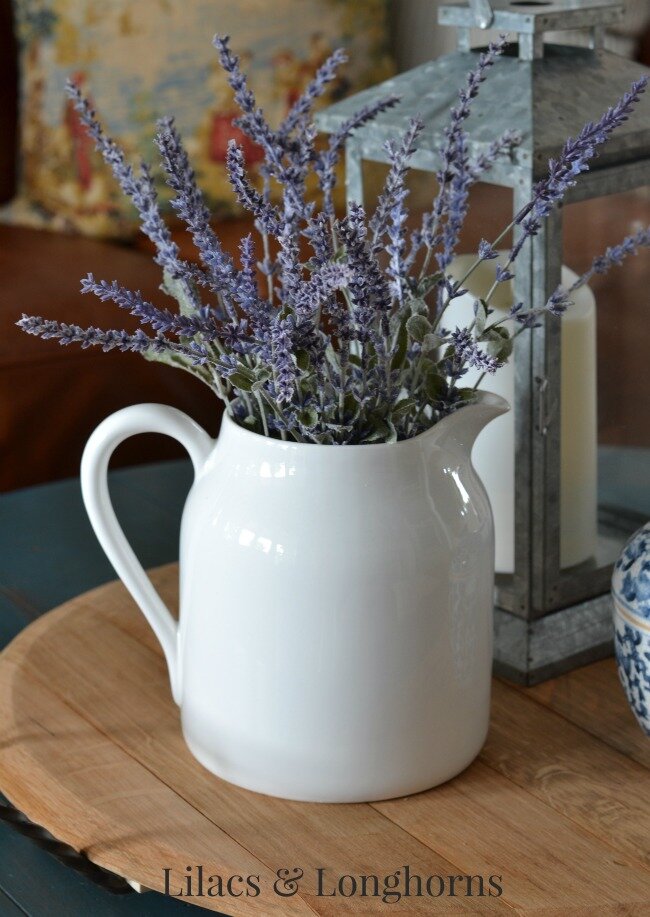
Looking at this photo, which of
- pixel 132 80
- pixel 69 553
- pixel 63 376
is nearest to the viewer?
pixel 69 553

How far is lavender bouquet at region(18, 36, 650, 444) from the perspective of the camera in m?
0.59

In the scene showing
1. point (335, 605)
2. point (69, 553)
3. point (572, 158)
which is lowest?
point (69, 553)

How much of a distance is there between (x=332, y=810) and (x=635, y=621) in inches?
7.6

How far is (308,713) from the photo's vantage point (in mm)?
650

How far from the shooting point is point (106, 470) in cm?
72

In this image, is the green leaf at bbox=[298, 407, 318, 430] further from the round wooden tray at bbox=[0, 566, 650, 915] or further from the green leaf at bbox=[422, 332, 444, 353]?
the round wooden tray at bbox=[0, 566, 650, 915]

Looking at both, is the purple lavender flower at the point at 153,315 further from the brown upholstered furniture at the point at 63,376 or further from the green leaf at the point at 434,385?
Answer: the brown upholstered furniture at the point at 63,376

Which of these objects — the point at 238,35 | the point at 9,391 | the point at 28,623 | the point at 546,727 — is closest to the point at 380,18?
the point at 238,35

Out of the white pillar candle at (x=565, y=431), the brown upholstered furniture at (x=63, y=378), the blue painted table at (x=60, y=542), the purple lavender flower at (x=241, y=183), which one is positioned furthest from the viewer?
the brown upholstered furniture at (x=63, y=378)

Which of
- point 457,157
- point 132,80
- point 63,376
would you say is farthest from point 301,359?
point 132,80

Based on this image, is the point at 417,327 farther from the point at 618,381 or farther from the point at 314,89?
the point at 618,381

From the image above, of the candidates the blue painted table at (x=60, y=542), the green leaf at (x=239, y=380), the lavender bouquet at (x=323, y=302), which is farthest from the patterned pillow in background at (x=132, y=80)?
the green leaf at (x=239, y=380)

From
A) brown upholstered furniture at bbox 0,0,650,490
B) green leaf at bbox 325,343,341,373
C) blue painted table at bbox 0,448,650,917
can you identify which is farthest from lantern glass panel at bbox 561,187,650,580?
brown upholstered furniture at bbox 0,0,650,490

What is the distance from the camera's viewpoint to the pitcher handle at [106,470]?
69 cm
